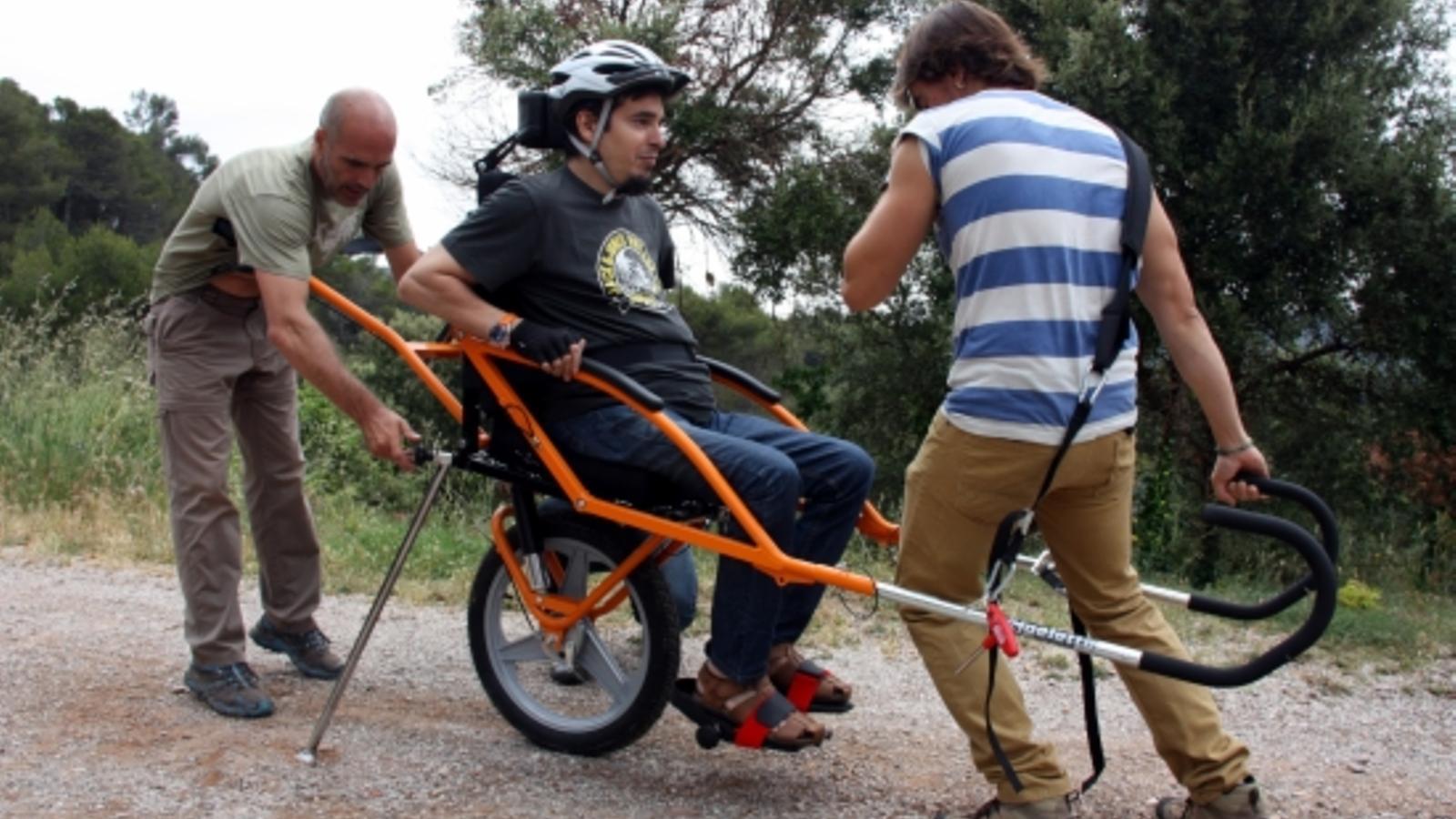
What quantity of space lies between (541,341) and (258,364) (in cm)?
147

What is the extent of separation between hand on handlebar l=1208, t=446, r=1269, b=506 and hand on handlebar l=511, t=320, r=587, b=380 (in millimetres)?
1686

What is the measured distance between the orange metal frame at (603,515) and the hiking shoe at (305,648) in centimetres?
110

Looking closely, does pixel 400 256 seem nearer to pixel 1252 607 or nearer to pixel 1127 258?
pixel 1127 258

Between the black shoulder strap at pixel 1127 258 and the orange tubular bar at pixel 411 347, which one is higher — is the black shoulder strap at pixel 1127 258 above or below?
above

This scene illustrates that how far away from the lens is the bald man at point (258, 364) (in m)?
4.45

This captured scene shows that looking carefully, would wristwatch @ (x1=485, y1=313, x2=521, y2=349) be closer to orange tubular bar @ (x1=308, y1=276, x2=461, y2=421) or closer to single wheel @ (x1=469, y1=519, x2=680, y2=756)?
orange tubular bar @ (x1=308, y1=276, x2=461, y2=421)

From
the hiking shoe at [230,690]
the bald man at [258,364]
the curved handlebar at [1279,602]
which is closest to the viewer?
the curved handlebar at [1279,602]

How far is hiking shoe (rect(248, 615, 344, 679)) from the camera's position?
523cm

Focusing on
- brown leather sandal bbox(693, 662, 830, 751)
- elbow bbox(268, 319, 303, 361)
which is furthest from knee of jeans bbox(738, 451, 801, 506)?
elbow bbox(268, 319, 303, 361)

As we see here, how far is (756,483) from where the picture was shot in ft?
12.7

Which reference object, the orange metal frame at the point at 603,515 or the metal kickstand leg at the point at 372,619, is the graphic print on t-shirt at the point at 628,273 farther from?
the metal kickstand leg at the point at 372,619

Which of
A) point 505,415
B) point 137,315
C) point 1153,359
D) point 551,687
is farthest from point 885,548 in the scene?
point 137,315

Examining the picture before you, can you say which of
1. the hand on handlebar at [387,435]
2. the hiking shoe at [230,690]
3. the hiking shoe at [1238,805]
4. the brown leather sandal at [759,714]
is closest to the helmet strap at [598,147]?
the hand on handlebar at [387,435]

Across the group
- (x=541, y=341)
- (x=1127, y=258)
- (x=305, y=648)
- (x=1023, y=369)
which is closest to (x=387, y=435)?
(x=541, y=341)
